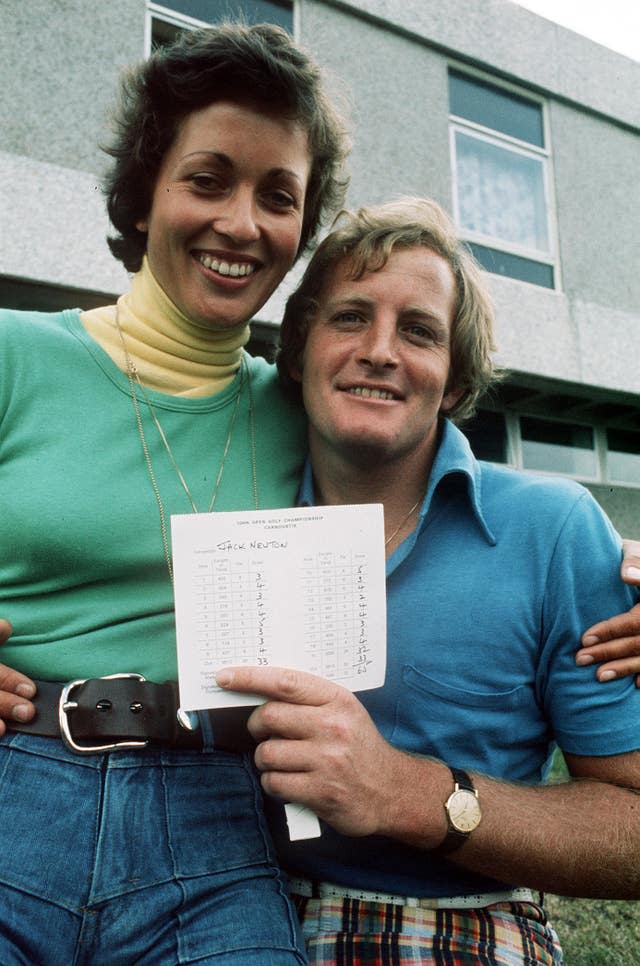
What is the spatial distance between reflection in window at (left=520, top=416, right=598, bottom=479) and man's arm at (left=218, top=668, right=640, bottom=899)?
22.2ft

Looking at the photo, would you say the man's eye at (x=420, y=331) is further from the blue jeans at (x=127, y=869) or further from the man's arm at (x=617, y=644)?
the blue jeans at (x=127, y=869)

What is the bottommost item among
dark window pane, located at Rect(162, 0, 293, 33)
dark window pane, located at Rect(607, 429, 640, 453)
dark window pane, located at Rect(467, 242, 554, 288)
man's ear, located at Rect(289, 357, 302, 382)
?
man's ear, located at Rect(289, 357, 302, 382)

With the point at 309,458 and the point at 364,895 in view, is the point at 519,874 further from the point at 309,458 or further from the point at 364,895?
the point at 309,458

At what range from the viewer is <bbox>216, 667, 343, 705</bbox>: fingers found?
4.02 ft

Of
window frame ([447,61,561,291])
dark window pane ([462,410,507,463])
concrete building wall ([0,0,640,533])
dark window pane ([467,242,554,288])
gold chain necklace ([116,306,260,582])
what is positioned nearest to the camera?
gold chain necklace ([116,306,260,582])

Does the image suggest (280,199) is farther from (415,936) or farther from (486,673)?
(415,936)

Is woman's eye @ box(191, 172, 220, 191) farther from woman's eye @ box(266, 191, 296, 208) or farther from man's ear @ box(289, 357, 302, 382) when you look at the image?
man's ear @ box(289, 357, 302, 382)

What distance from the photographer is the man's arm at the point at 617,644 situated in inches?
58.5

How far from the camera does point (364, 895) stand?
1.55 m

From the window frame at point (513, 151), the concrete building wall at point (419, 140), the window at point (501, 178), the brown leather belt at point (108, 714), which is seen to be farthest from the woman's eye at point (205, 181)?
the window at point (501, 178)

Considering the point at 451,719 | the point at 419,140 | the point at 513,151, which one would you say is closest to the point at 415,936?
the point at 451,719

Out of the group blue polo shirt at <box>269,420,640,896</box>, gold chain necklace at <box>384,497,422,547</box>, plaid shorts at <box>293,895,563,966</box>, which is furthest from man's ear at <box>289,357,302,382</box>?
plaid shorts at <box>293,895,563,966</box>

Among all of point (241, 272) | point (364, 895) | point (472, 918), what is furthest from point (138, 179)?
point (472, 918)

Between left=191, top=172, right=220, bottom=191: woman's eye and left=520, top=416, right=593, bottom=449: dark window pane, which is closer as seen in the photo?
left=191, top=172, right=220, bottom=191: woman's eye
